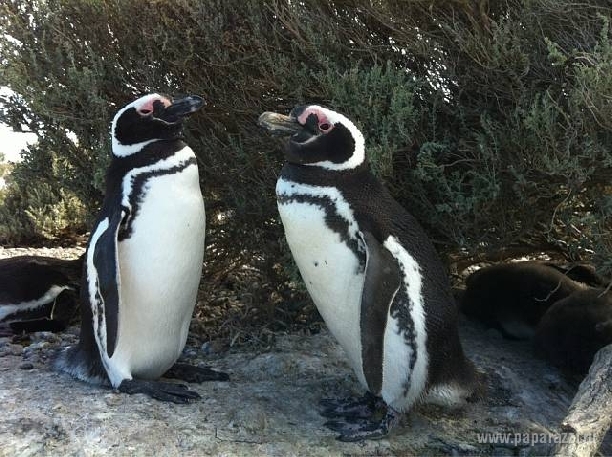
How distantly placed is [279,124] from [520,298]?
229 centimetres

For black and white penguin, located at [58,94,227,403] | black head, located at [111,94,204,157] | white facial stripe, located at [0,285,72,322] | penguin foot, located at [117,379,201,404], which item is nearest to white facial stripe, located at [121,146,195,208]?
black and white penguin, located at [58,94,227,403]

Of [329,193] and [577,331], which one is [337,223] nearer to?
[329,193]

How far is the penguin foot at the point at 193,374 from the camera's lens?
2965mm

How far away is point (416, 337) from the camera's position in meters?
2.43

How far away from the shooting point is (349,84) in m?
3.02

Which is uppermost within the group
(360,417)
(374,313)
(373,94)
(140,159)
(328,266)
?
(373,94)

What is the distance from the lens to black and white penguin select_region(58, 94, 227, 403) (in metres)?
2.61

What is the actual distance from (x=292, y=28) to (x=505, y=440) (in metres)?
2.14

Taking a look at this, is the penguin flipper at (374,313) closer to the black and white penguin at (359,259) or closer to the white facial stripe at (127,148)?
the black and white penguin at (359,259)

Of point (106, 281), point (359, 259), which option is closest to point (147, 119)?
point (106, 281)

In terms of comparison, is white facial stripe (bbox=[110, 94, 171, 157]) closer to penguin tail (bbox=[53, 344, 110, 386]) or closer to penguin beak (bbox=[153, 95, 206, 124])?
penguin beak (bbox=[153, 95, 206, 124])

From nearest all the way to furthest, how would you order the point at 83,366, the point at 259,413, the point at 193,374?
the point at 259,413, the point at 83,366, the point at 193,374

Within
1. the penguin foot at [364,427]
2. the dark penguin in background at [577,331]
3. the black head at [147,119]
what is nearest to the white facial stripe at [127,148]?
the black head at [147,119]

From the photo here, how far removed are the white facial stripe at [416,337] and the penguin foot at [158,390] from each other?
2.72ft
